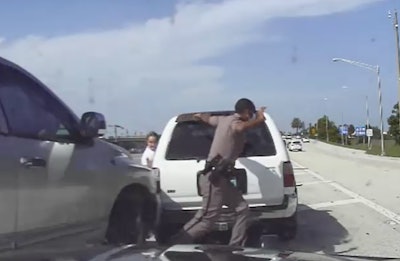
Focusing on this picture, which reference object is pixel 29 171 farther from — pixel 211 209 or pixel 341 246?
pixel 341 246

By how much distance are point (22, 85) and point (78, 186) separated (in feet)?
3.24

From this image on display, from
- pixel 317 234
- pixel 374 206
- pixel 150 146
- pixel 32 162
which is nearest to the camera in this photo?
pixel 32 162

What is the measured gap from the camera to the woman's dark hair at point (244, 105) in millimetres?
8102

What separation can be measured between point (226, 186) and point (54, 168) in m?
2.56

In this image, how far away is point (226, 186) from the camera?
810 cm

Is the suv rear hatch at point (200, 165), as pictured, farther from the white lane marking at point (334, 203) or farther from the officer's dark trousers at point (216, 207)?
the white lane marking at point (334, 203)

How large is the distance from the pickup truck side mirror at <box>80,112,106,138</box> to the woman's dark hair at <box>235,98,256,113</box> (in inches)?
75.4

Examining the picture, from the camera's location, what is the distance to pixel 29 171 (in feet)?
18.5

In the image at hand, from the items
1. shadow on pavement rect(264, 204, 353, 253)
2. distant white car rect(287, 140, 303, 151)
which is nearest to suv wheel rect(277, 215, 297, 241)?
shadow on pavement rect(264, 204, 353, 253)

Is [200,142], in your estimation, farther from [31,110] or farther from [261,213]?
[31,110]

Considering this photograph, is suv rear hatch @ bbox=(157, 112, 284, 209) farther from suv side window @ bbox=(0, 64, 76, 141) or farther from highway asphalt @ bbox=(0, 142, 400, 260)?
suv side window @ bbox=(0, 64, 76, 141)

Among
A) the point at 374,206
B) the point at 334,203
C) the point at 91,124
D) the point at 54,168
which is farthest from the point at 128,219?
the point at 334,203

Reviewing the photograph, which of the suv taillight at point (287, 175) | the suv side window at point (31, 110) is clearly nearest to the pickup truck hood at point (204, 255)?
the suv side window at point (31, 110)

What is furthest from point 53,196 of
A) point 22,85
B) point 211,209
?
point 211,209
